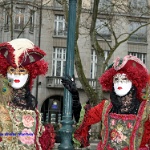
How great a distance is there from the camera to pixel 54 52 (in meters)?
22.1

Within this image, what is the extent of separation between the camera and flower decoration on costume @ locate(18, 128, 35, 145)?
5.00 meters

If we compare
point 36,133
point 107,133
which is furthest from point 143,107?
point 36,133

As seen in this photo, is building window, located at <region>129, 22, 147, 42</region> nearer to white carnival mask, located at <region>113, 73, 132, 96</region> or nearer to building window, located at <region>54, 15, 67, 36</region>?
building window, located at <region>54, 15, 67, 36</region>

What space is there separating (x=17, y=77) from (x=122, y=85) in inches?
57.4

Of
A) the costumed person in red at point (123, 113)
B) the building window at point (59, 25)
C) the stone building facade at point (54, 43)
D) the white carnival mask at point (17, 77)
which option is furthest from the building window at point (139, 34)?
the white carnival mask at point (17, 77)

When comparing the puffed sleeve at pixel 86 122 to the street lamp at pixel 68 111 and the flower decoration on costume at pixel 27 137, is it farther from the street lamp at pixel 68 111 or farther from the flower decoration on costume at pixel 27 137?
the flower decoration on costume at pixel 27 137

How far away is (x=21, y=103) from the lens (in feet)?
16.9

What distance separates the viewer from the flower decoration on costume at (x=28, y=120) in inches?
200

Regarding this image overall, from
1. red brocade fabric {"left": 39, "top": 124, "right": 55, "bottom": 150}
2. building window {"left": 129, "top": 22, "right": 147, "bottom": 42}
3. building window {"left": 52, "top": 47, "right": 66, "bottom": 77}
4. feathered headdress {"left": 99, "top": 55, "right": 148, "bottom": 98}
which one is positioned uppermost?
building window {"left": 129, "top": 22, "right": 147, "bottom": 42}

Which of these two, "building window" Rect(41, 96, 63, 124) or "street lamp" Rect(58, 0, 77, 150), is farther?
"building window" Rect(41, 96, 63, 124)

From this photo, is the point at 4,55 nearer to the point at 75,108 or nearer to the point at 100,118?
the point at 75,108

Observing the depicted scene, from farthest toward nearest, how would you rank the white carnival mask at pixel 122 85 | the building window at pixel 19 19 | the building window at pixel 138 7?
the building window at pixel 19 19
the building window at pixel 138 7
the white carnival mask at pixel 122 85

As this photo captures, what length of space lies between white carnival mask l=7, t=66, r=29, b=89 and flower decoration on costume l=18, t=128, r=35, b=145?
24.6 inches

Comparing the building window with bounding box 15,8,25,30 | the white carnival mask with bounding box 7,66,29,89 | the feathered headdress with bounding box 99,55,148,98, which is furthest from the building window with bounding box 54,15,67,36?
the feathered headdress with bounding box 99,55,148,98
